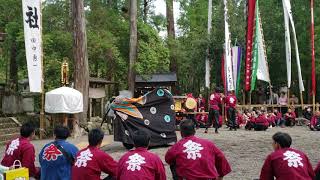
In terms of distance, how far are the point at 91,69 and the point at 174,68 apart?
17.0 ft

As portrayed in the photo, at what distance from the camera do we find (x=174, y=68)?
29078mm

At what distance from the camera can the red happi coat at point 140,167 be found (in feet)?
15.9

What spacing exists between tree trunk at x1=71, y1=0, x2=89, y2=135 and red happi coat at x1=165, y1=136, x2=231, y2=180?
1405 cm

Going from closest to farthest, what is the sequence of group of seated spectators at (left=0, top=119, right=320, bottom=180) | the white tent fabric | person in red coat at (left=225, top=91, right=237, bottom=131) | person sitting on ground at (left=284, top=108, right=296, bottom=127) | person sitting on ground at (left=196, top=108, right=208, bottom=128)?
group of seated spectators at (left=0, top=119, right=320, bottom=180) < the white tent fabric < person in red coat at (left=225, top=91, right=237, bottom=131) < person sitting on ground at (left=196, top=108, right=208, bottom=128) < person sitting on ground at (left=284, top=108, right=296, bottom=127)

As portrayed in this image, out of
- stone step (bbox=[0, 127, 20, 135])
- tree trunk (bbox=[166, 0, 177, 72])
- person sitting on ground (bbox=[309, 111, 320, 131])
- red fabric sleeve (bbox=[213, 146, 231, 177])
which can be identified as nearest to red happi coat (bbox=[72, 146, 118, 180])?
red fabric sleeve (bbox=[213, 146, 231, 177])

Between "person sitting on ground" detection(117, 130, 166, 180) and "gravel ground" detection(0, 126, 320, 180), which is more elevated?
"person sitting on ground" detection(117, 130, 166, 180)

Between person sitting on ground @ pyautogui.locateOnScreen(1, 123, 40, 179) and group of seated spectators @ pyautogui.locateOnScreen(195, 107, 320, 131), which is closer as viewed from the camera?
person sitting on ground @ pyautogui.locateOnScreen(1, 123, 40, 179)

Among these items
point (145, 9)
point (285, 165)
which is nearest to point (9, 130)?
point (145, 9)

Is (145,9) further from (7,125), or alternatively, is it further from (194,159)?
(194,159)

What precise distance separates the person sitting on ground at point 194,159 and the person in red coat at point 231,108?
40.1 ft

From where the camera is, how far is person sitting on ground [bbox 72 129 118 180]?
549 centimetres

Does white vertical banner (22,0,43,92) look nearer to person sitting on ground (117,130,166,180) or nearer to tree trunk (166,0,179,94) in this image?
tree trunk (166,0,179,94)

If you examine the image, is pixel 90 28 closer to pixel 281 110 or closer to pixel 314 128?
pixel 281 110

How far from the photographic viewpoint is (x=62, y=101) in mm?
17344
